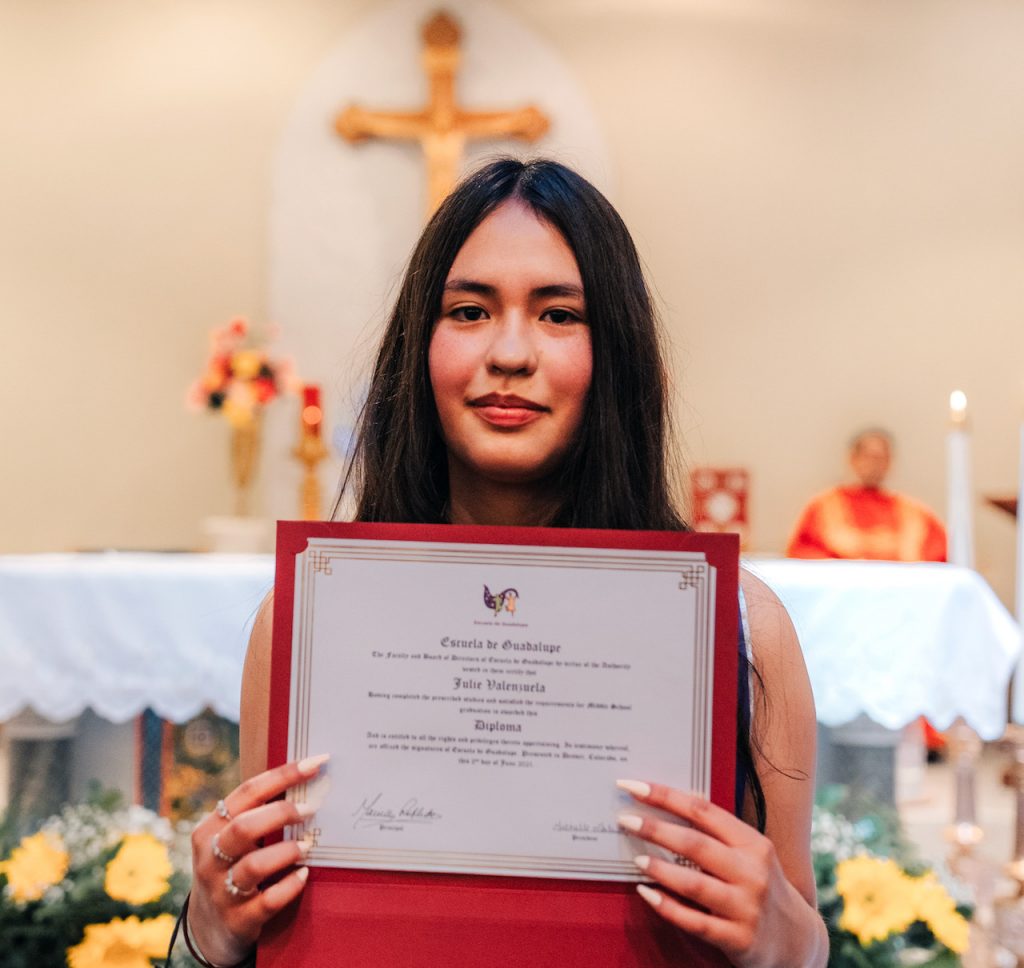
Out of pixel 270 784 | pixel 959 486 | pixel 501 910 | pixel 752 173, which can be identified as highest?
pixel 752 173

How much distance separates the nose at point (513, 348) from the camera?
1.10 meters

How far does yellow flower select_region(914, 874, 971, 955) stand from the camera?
8.06 feet

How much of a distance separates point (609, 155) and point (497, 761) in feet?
18.5

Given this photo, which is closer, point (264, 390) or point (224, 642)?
point (224, 642)

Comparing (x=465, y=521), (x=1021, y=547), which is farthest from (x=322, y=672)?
(x=1021, y=547)

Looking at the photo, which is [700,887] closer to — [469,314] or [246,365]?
[469,314]

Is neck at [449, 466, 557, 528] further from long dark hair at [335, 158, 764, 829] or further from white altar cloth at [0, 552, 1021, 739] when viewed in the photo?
white altar cloth at [0, 552, 1021, 739]

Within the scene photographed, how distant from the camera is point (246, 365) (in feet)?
14.0

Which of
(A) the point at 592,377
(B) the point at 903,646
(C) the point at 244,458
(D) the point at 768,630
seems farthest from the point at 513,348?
(C) the point at 244,458

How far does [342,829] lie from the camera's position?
101 cm

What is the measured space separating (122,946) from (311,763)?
5.50ft

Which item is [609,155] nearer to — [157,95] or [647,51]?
[647,51]

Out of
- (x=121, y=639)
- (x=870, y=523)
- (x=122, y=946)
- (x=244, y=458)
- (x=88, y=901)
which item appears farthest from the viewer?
(x=870, y=523)

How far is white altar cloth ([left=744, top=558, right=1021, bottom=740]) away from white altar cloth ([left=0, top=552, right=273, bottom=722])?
55.8 inches
